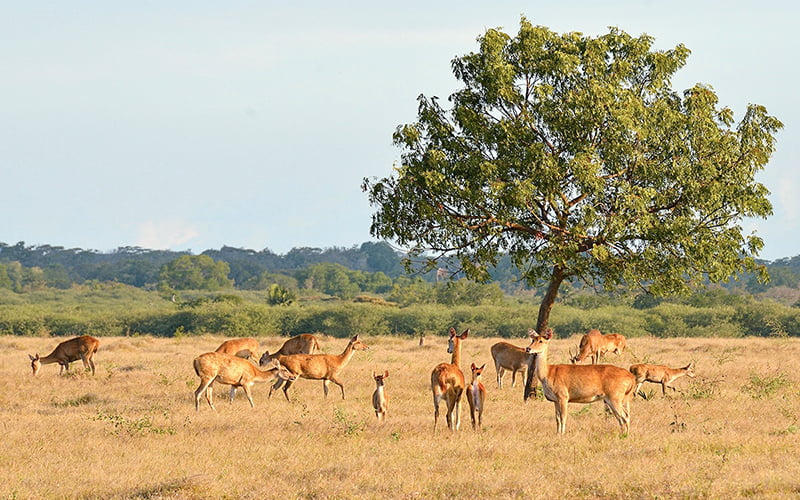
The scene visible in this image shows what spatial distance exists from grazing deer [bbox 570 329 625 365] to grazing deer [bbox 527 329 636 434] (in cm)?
973

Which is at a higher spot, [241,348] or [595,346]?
[595,346]

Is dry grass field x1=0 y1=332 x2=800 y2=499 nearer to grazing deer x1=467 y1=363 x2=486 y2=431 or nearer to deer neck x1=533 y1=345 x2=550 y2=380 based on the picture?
grazing deer x1=467 y1=363 x2=486 y2=431

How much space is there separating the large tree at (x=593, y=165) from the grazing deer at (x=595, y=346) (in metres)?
6.08

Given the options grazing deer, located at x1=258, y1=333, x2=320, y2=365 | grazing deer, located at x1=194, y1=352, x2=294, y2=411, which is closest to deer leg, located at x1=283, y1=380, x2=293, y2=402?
grazing deer, located at x1=194, y1=352, x2=294, y2=411

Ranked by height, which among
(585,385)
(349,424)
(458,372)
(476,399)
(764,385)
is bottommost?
(349,424)

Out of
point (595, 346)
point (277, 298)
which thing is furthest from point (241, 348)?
point (277, 298)

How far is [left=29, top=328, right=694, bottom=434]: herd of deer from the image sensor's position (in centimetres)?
1495

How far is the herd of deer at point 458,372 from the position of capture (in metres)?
14.9

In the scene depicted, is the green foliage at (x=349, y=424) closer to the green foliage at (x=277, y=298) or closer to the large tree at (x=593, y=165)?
the large tree at (x=593, y=165)

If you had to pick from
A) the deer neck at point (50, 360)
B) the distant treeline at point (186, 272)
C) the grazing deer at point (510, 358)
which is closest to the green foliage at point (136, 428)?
the grazing deer at point (510, 358)

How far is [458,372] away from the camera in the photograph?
1534 centimetres

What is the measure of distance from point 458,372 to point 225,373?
17.9ft

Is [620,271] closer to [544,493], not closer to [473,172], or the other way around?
[473,172]

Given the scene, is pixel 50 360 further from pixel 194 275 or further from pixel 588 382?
pixel 194 275
